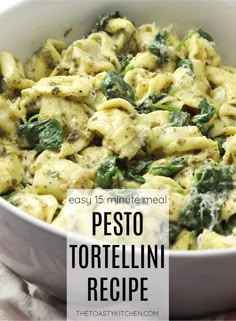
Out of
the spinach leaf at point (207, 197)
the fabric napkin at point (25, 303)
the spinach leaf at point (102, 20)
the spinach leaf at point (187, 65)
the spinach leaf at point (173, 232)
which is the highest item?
the spinach leaf at point (102, 20)

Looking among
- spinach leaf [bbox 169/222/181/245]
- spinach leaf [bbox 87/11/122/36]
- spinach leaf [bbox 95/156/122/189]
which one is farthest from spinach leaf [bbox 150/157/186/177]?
spinach leaf [bbox 87/11/122/36]

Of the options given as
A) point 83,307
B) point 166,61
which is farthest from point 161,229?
point 166,61

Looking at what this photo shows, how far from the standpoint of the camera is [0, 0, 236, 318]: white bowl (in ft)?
8.15

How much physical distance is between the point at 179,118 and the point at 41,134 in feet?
1.82

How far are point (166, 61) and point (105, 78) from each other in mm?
396

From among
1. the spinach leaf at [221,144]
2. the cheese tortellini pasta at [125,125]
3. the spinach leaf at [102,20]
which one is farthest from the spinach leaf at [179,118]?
the spinach leaf at [102,20]

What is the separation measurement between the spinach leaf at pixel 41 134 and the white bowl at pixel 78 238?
1.59 feet

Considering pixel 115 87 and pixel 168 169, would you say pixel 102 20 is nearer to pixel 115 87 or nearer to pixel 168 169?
pixel 115 87

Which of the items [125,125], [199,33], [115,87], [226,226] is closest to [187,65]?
[199,33]

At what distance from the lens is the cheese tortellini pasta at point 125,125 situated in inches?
112

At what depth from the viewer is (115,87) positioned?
3.27 meters

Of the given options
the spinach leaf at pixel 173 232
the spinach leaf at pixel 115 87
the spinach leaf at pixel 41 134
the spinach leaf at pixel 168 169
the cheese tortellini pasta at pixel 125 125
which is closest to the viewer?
the spinach leaf at pixel 173 232

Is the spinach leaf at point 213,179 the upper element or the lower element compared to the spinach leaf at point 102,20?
lower

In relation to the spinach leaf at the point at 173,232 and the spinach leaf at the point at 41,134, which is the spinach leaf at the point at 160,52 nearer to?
the spinach leaf at the point at 41,134
